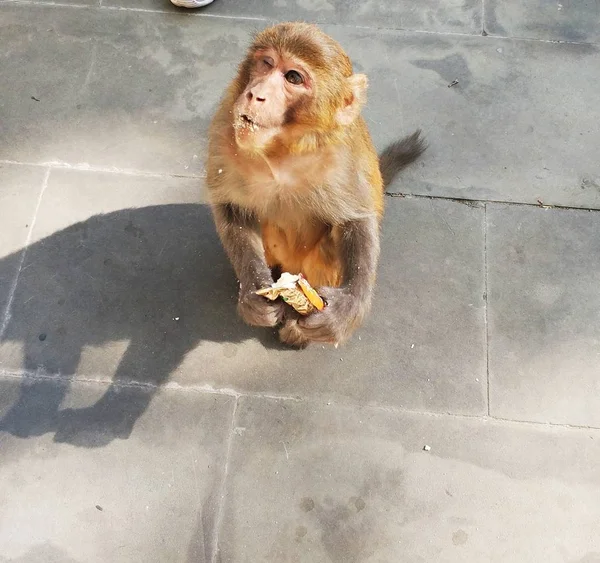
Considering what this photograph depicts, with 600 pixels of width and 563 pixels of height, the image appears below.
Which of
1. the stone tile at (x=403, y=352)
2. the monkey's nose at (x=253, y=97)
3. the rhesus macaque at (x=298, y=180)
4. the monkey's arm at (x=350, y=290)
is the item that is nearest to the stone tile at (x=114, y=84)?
the rhesus macaque at (x=298, y=180)

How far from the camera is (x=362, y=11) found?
5.69m

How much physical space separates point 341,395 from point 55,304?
197 centimetres

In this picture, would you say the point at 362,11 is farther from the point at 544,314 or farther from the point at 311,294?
the point at 311,294

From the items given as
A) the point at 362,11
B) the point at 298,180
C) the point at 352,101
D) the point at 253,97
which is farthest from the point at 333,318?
the point at 362,11

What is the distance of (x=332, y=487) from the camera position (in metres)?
3.86

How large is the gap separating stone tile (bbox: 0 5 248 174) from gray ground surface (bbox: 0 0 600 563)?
0.02m

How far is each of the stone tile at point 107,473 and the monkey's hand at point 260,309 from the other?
2.59 feet

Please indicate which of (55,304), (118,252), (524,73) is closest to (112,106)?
(118,252)

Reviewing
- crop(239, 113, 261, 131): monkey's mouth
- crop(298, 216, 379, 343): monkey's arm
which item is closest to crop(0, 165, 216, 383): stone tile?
crop(298, 216, 379, 343): monkey's arm

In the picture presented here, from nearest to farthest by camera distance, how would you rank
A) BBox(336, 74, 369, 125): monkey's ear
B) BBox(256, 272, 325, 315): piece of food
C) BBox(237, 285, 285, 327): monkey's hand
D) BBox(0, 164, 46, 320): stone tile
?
BBox(336, 74, 369, 125): monkey's ear, BBox(256, 272, 325, 315): piece of food, BBox(237, 285, 285, 327): monkey's hand, BBox(0, 164, 46, 320): stone tile

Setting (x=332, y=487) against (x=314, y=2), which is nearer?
(x=332, y=487)

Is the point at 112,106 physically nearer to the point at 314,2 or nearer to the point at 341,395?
the point at 314,2

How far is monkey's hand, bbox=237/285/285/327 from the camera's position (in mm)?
3492

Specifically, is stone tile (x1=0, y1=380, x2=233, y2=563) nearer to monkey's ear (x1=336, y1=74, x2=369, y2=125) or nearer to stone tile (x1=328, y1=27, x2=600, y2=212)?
monkey's ear (x1=336, y1=74, x2=369, y2=125)
